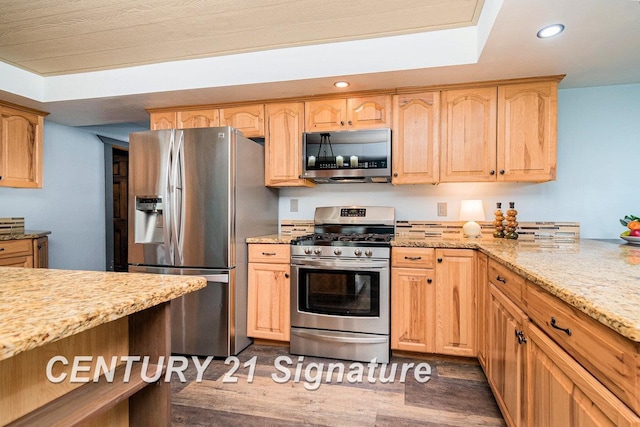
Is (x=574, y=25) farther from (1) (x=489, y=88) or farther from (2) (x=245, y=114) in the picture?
(2) (x=245, y=114)

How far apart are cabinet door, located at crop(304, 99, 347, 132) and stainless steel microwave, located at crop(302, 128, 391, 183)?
66 millimetres

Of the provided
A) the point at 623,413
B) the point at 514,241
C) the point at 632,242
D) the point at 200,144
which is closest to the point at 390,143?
the point at 514,241

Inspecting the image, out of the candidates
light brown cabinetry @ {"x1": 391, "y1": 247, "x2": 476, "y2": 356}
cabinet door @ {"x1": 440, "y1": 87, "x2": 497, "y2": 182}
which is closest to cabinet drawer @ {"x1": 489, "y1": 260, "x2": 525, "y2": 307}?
light brown cabinetry @ {"x1": 391, "y1": 247, "x2": 476, "y2": 356}

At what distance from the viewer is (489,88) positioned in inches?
103

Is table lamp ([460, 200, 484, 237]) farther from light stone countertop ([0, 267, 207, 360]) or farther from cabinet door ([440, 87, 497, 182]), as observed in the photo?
light stone countertop ([0, 267, 207, 360])

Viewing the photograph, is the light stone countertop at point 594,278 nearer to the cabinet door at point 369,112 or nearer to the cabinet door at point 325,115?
the cabinet door at point 369,112

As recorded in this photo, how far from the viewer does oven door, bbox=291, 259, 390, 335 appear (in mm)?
2520

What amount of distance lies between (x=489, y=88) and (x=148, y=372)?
9.12 ft

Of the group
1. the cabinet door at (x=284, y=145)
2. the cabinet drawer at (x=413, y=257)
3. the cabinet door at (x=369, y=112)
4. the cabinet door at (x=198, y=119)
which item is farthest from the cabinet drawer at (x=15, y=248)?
the cabinet drawer at (x=413, y=257)

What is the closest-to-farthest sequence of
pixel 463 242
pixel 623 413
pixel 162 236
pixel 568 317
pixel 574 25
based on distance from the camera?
1. pixel 623 413
2. pixel 568 317
3. pixel 574 25
4. pixel 463 242
5. pixel 162 236

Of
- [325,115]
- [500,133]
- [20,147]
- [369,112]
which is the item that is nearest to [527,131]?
[500,133]

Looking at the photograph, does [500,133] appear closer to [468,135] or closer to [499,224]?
[468,135]

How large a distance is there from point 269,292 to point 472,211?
1.76 meters

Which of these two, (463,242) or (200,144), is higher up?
(200,144)
